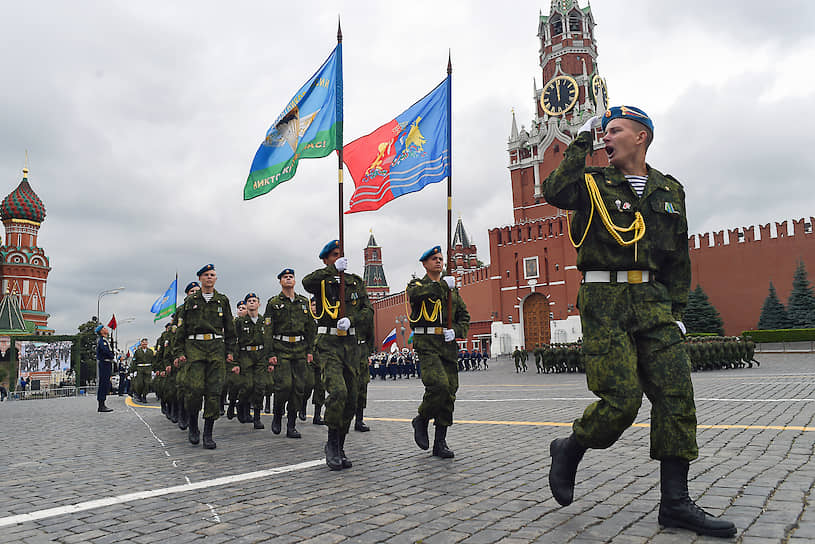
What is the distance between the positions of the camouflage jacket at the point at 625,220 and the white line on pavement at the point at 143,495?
3338 mm

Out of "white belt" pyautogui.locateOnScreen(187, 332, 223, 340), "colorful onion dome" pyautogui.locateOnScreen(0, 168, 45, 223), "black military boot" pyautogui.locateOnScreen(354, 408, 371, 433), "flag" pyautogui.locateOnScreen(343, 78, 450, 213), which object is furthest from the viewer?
"colorful onion dome" pyautogui.locateOnScreen(0, 168, 45, 223)

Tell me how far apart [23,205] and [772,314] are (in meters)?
66.2

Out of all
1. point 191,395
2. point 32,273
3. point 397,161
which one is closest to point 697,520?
point 397,161

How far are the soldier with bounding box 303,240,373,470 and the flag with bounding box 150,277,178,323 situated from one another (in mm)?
15018

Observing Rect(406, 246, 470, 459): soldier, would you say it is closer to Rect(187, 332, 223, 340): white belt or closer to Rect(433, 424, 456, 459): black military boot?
Rect(433, 424, 456, 459): black military boot

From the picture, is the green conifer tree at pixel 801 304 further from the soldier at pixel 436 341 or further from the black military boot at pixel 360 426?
the soldier at pixel 436 341

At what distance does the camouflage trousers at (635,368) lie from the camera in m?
3.29

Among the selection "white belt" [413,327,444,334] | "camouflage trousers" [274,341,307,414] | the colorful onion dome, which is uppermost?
the colorful onion dome

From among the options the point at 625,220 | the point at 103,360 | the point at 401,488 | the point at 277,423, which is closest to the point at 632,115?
the point at 625,220

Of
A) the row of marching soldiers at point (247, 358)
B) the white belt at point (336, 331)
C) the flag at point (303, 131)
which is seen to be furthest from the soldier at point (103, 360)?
the white belt at point (336, 331)

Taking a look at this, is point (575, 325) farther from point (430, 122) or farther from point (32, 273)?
point (32, 273)

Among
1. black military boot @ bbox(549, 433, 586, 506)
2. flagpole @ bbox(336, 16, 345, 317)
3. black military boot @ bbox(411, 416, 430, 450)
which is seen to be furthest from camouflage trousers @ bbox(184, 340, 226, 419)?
black military boot @ bbox(549, 433, 586, 506)

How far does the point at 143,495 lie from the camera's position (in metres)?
4.51

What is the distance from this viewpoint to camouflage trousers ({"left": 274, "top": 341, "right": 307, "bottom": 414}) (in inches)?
340
